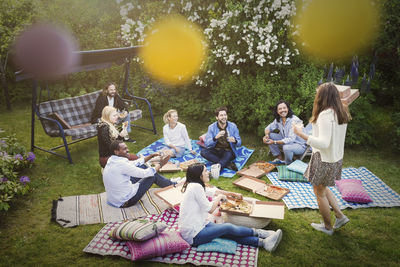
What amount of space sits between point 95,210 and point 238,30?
5.71 metres

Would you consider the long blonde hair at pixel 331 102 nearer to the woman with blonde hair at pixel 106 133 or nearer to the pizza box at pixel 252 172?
the pizza box at pixel 252 172

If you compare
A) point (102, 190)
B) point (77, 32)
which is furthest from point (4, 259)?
point (77, 32)

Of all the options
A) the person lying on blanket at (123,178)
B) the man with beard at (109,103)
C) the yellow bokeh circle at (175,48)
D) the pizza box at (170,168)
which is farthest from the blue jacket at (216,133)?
the yellow bokeh circle at (175,48)

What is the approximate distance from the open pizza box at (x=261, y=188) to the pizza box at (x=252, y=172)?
19 cm

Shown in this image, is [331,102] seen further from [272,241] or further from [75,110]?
[75,110]

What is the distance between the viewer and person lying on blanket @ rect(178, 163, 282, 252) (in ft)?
13.0

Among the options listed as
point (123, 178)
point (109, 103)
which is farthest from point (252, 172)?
point (109, 103)

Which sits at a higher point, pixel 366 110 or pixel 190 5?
pixel 190 5

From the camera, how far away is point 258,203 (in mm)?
4754

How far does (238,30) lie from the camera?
793 cm

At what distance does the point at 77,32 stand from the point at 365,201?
12.2 m

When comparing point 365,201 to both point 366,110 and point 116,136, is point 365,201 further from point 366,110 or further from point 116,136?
point 116,136

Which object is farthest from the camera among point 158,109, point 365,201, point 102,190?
point 158,109

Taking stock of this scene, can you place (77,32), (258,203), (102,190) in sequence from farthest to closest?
(77,32) < (102,190) < (258,203)
